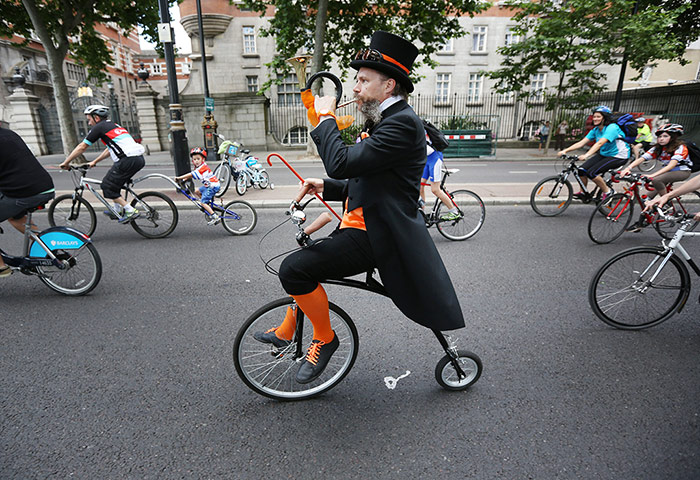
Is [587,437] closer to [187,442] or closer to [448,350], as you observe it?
[448,350]

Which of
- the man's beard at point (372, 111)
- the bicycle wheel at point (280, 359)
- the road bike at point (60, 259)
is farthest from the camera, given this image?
the road bike at point (60, 259)

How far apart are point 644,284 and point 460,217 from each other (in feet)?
9.89

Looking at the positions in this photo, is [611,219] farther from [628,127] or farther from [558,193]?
[628,127]

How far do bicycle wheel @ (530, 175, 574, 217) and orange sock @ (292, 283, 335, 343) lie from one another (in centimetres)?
643

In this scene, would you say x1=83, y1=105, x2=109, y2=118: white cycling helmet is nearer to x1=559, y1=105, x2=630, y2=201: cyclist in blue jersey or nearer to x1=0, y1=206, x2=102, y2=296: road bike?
x1=0, y1=206, x2=102, y2=296: road bike

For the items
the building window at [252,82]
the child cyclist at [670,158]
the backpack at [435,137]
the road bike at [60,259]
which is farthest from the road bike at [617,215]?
the building window at [252,82]

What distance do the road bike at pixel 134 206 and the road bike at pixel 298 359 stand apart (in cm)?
452

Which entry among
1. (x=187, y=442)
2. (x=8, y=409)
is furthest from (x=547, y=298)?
(x=8, y=409)

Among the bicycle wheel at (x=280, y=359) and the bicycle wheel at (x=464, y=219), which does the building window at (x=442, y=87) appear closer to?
the bicycle wheel at (x=464, y=219)

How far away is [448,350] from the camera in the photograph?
2584 mm

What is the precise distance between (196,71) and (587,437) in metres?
30.7

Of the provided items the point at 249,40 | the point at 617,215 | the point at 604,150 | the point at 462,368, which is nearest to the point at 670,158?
the point at 604,150

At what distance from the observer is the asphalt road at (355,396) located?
2.16 m

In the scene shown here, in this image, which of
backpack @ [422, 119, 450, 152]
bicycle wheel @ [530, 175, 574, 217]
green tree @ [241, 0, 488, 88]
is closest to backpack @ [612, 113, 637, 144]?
bicycle wheel @ [530, 175, 574, 217]
